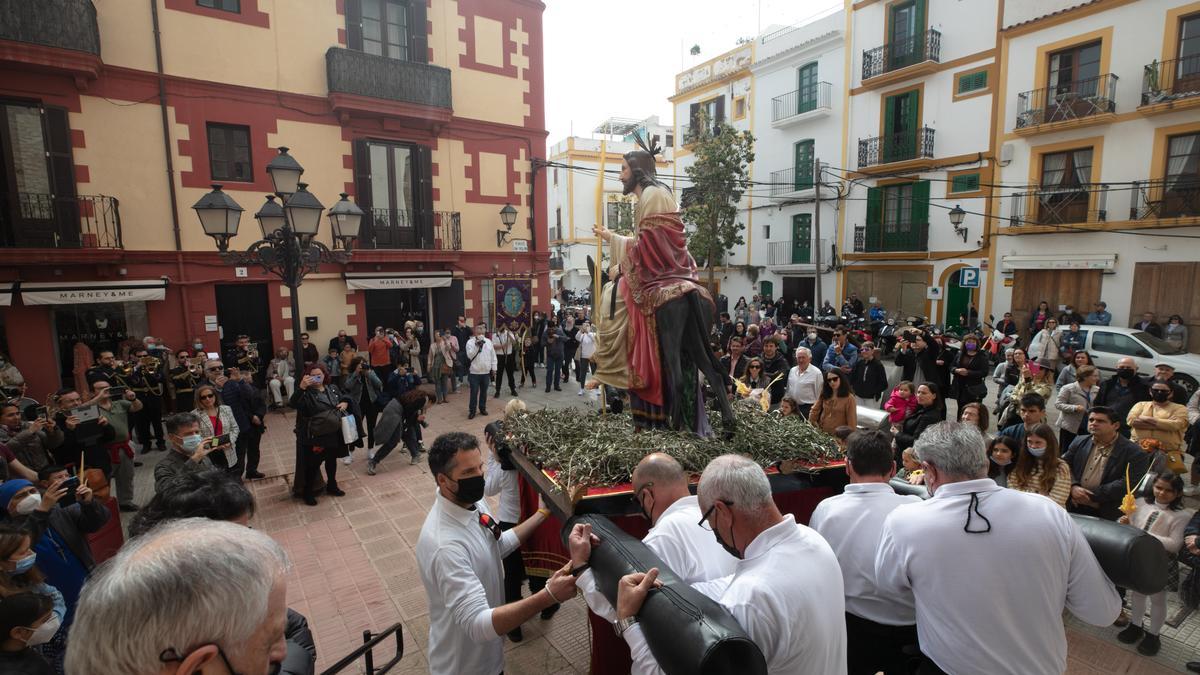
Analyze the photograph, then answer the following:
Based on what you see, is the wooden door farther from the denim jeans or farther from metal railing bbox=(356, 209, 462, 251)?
metal railing bbox=(356, 209, 462, 251)

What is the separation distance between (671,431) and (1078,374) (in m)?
5.55

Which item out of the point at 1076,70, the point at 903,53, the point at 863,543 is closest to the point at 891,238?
Result: the point at 903,53

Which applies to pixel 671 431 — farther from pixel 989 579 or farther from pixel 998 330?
pixel 998 330

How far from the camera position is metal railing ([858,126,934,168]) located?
19.6 meters

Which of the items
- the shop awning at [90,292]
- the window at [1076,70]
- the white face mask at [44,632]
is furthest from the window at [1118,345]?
the shop awning at [90,292]

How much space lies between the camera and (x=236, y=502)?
2834 mm

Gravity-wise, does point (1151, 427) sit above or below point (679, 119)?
below

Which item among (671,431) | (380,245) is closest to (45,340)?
(380,245)

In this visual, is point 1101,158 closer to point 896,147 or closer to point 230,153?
point 896,147

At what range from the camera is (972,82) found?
18.6 m

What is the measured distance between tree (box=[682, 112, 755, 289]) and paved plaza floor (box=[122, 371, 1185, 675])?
1607 centimetres

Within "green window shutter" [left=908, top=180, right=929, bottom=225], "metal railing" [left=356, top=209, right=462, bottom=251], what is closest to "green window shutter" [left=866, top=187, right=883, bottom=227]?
"green window shutter" [left=908, top=180, right=929, bottom=225]

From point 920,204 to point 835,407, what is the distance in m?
16.9

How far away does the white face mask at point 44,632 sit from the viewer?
2596 mm
